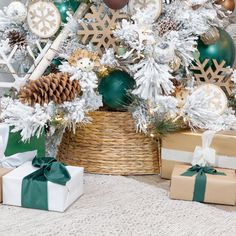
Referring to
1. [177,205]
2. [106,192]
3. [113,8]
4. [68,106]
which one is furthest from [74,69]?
[177,205]

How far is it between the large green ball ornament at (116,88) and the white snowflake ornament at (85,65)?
6 centimetres

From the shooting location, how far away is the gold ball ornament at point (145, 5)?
1318 mm

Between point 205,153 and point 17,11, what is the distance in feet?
2.25

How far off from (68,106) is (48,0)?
1.24 ft

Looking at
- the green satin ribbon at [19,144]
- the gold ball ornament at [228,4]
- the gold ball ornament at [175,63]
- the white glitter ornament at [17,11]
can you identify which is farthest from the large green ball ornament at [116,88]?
the gold ball ornament at [228,4]

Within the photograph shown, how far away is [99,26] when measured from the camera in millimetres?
1331

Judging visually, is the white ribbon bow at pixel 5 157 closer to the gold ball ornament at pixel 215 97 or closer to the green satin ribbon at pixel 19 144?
the green satin ribbon at pixel 19 144

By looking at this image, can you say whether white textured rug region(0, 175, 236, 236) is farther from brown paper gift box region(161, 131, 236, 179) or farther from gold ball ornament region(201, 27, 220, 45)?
gold ball ornament region(201, 27, 220, 45)

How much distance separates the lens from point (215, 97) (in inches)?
51.7

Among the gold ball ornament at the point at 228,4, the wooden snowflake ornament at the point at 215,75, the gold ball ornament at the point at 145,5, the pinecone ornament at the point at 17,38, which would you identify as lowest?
the wooden snowflake ornament at the point at 215,75

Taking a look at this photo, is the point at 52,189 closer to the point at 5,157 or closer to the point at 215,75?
the point at 5,157

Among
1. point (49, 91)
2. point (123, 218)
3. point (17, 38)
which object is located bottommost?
point (123, 218)

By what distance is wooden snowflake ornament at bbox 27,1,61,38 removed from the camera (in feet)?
4.46

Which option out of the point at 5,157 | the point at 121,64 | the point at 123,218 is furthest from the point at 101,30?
the point at 123,218
